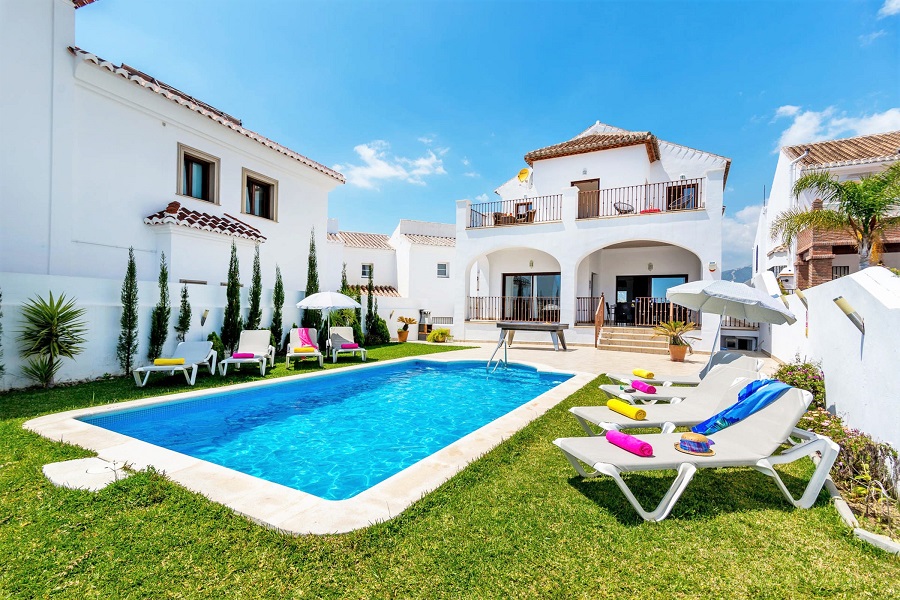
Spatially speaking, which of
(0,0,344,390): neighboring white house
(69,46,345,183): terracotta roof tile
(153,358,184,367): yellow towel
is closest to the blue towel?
(153,358,184,367): yellow towel

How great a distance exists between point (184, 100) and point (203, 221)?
366cm

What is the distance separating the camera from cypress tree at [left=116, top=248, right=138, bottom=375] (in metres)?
9.23

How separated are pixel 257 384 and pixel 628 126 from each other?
899 inches

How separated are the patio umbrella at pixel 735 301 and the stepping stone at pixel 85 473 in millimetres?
8521

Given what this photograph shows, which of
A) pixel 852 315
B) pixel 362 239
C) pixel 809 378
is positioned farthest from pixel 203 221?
pixel 362 239

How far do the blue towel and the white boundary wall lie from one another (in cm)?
85

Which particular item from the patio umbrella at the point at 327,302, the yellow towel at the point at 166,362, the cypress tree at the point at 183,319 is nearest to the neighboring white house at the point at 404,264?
the patio umbrella at the point at 327,302

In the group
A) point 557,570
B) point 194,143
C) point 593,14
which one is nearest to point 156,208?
point 194,143

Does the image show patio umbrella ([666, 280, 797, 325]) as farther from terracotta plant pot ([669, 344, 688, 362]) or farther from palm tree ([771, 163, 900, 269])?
palm tree ([771, 163, 900, 269])

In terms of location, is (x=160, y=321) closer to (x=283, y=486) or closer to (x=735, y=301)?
(x=283, y=486)

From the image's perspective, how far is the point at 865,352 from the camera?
4.45 metres

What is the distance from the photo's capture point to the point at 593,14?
44.2ft

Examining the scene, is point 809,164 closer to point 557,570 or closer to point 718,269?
point 718,269

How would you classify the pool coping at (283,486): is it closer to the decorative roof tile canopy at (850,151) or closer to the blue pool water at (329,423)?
the blue pool water at (329,423)
